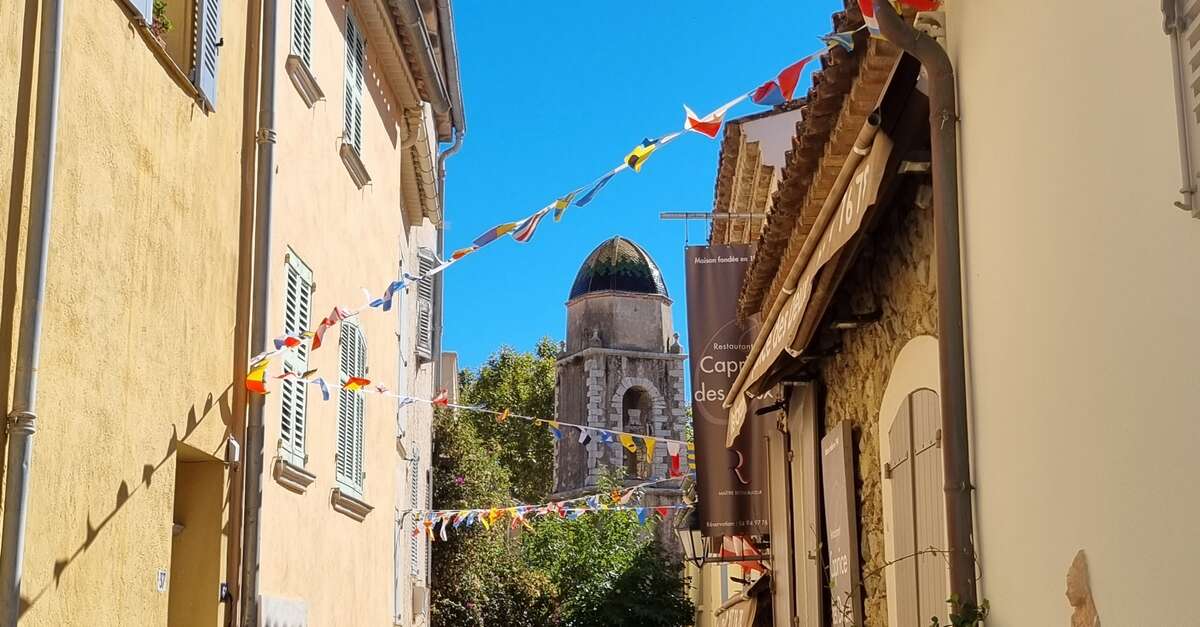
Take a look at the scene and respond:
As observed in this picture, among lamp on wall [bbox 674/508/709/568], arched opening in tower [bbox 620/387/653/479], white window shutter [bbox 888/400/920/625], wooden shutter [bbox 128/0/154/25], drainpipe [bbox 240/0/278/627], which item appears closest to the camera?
wooden shutter [bbox 128/0/154/25]

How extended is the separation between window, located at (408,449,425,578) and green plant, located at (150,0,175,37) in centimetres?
1365

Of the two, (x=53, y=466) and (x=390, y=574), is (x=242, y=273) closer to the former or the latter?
(x=53, y=466)

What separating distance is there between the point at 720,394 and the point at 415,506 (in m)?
10.8

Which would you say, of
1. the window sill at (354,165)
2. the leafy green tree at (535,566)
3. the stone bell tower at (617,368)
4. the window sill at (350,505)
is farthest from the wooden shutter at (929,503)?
the stone bell tower at (617,368)

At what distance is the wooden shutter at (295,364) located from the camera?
9.67 m

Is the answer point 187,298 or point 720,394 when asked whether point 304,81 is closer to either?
point 187,298

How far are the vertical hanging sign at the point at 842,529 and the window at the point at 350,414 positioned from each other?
14.3 ft

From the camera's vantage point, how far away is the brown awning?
6211 mm

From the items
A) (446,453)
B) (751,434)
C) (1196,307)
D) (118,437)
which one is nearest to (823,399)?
(751,434)

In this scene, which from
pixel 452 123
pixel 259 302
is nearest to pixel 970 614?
pixel 259 302

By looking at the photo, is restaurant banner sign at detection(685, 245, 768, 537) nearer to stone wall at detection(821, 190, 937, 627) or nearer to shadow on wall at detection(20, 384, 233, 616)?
stone wall at detection(821, 190, 937, 627)

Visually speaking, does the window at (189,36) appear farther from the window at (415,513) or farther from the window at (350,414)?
the window at (415,513)

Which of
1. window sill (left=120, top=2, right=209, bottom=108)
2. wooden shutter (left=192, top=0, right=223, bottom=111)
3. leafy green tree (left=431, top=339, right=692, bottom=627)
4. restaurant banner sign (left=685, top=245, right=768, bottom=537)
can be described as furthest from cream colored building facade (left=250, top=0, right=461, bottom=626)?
leafy green tree (left=431, top=339, right=692, bottom=627)

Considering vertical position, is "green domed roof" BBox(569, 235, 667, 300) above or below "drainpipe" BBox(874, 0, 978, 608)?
above
